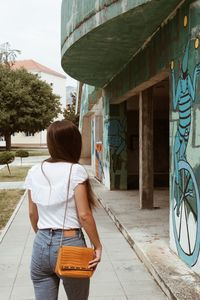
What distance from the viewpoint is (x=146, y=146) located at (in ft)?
35.8

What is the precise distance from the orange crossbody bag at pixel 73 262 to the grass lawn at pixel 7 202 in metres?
7.17

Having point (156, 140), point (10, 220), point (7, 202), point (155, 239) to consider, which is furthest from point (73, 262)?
point (156, 140)

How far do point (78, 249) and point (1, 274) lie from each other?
3657mm

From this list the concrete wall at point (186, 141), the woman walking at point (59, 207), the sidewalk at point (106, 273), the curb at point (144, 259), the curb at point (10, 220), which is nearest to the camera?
the woman walking at point (59, 207)

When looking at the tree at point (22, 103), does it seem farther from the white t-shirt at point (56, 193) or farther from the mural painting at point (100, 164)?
the white t-shirt at point (56, 193)

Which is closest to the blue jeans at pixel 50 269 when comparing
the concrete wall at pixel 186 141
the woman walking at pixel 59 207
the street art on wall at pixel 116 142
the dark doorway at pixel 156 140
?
the woman walking at pixel 59 207

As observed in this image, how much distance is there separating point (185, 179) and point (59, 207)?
Result: 338cm

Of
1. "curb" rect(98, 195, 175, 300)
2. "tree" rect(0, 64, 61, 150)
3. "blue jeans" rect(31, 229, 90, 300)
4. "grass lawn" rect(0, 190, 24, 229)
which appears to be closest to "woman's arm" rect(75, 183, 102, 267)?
"blue jeans" rect(31, 229, 90, 300)

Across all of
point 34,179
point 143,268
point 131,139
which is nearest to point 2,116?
point 131,139

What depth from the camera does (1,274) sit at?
632 centimetres

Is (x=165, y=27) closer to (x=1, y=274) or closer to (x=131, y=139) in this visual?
(x=1, y=274)

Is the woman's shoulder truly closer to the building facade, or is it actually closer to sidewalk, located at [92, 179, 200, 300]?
sidewalk, located at [92, 179, 200, 300]

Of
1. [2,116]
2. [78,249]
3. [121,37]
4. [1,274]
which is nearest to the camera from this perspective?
[78,249]

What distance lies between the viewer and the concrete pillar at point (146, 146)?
10.9 metres
